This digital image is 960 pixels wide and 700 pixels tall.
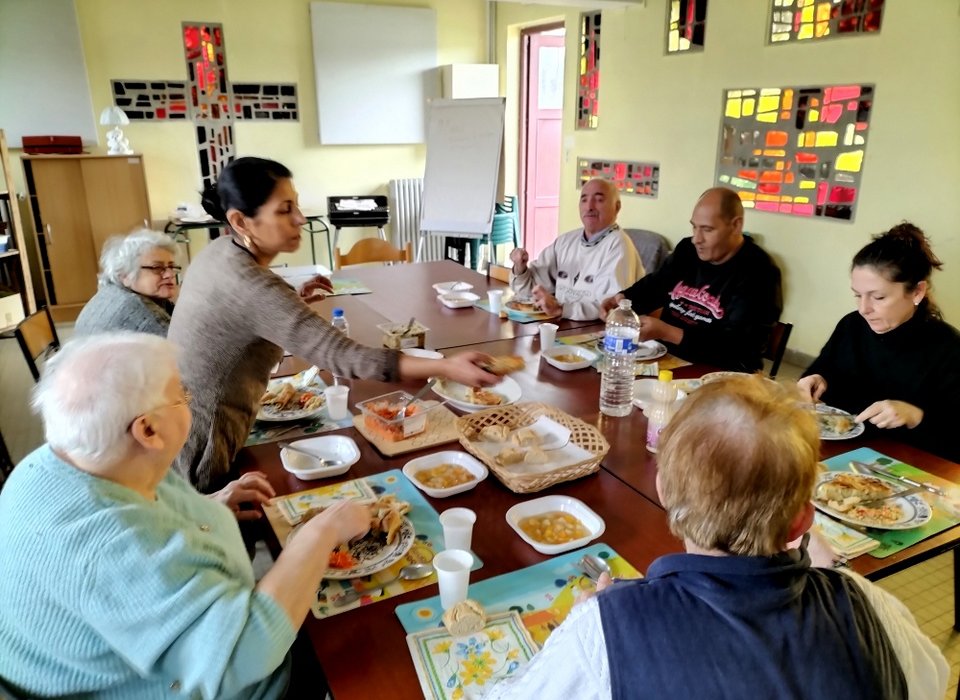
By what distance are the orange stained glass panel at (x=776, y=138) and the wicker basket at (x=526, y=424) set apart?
309 cm

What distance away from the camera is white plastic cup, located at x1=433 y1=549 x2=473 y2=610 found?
3.59 ft

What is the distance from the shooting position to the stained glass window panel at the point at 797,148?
3.65 m

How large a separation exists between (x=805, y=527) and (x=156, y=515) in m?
0.89

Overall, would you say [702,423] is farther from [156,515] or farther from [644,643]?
[156,515]

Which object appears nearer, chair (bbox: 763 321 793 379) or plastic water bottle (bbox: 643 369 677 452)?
plastic water bottle (bbox: 643 369 677 452)

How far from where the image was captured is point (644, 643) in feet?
2.46

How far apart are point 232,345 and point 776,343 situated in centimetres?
197

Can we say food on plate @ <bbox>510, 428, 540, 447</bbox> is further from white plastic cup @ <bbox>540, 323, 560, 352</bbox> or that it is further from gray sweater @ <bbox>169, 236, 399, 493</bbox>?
white plastic cup @ <bbox>540, 323, 560, 352</bbox>

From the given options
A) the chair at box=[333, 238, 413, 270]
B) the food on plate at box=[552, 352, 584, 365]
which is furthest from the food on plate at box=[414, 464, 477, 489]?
the chair at box=[333, 238, 413, 270]

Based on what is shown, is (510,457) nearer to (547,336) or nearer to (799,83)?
(547,336)

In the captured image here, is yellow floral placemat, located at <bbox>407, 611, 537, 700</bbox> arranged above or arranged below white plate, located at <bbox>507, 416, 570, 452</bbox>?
below

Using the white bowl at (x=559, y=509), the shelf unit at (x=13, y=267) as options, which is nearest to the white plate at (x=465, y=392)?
the white bowl at (x=559, y=509)

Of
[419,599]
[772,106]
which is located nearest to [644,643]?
[419,599]

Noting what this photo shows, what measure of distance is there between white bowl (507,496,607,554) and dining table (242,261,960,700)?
18mm
